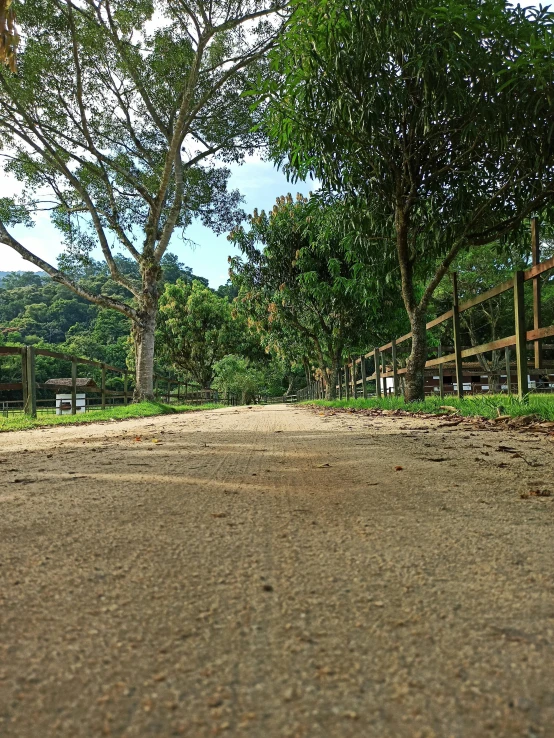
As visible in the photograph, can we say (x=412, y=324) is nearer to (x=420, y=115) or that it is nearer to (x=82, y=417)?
(x=420, y=115)

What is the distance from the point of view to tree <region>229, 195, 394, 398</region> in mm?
15953

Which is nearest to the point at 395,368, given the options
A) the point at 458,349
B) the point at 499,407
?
the point at 458,349

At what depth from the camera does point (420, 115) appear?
7.40 metres

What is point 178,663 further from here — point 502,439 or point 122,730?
point 502,439

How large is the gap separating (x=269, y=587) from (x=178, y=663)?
35 cm

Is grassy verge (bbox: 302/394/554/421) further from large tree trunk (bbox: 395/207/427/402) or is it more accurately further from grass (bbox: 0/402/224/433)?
grass (bbox: 0/402/224/433)

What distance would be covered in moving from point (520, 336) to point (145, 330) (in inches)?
439

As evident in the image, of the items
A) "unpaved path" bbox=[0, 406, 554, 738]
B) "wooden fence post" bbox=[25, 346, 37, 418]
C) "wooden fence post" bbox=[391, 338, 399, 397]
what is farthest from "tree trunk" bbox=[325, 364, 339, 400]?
"unpaved path" bbox=[0, 406, 554, 738]

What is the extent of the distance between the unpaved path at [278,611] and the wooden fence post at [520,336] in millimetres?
4234

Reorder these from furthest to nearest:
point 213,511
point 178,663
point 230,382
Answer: point 230,382 → point 213,511 → point 178,663

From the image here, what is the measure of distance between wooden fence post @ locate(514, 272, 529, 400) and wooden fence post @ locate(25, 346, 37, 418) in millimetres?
7553

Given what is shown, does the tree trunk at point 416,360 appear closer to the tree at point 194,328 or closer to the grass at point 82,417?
the grass at point 82,417

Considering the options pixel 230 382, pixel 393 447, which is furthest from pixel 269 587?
pixel 230 382

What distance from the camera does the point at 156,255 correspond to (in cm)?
1522
